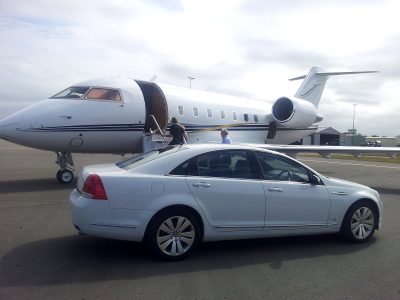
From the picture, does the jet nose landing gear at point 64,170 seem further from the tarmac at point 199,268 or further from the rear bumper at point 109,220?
the rear bumper at point 109,220

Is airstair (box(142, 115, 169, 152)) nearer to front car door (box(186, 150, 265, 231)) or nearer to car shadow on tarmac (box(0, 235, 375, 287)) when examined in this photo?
car shadow on tarmac (box(0, 235, 375, 287))

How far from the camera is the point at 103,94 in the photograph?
12.5 metres

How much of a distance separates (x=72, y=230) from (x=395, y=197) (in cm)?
822

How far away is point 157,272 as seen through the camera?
509 centimetres

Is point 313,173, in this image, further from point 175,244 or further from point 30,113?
→ point 30,113

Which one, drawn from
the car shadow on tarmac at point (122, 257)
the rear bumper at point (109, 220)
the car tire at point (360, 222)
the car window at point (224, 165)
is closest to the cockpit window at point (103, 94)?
the car shadow on tarmac at point (122, 257)

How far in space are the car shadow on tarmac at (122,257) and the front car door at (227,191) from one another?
0.46 meters

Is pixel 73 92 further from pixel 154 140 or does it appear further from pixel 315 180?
pixel 315 180

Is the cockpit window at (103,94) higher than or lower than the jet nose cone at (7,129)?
higher

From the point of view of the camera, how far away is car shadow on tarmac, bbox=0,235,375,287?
194 inches

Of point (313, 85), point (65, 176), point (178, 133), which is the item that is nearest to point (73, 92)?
point (65, 176)

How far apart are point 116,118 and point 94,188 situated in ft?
23.7

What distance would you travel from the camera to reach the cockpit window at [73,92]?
12305 mm

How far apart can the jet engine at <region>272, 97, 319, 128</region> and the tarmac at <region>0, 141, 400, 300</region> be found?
10660 mm
